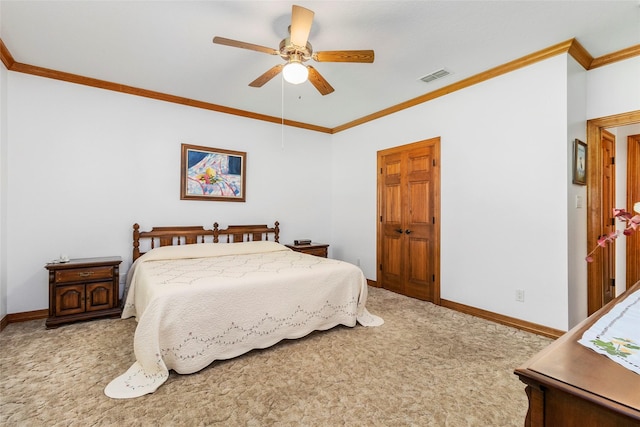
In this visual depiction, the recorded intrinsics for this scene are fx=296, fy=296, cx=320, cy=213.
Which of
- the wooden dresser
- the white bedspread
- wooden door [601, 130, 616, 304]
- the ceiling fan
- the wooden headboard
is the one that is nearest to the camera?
the wooden dresser

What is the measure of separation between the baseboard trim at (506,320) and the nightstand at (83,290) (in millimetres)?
3795

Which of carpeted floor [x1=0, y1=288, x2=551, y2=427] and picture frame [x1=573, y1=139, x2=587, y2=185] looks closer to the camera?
carpeted floor [x1=0, y1=288, x2=551, y2=427]

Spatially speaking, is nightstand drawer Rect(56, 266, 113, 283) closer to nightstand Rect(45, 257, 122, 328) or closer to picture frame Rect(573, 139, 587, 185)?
nightstand Rect(45, 257, 122, 328)

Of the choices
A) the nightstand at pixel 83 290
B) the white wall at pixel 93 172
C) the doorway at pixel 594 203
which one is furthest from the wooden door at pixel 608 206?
the nightstand at pixel 83 290

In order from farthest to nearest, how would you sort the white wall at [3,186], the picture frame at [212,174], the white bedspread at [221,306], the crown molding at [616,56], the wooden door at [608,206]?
the picture frame at [212,174] → the wooden door at [608,206] → the white wall at [3,186] → the crown molding at [616,56] → the white bedspread at [221,306]

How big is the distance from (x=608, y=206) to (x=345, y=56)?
A: 3.57 metres

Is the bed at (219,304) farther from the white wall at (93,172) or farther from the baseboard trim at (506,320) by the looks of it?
the baseboard trim at (506,320)

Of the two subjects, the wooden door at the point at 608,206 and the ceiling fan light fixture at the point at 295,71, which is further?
the wooden door at the point at 608,206

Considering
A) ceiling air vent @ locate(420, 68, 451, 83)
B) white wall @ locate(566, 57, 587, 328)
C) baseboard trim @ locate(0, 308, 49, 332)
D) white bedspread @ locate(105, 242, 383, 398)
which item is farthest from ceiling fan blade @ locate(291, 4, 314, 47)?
baseboard trim @ locate(0, 308, 49, 332)

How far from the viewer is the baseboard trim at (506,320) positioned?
274cm

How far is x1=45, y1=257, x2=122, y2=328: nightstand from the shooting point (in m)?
2.93

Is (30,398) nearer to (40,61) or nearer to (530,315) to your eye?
(40,61)

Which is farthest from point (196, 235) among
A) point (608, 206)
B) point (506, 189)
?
point (608, 206)

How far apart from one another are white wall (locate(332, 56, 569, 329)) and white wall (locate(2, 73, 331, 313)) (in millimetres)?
2782
